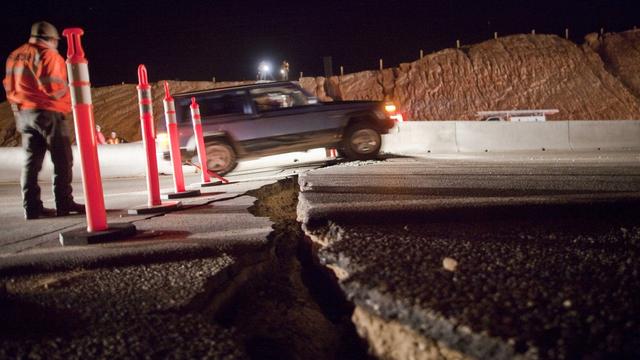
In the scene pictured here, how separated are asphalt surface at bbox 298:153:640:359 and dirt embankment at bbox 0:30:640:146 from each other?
1798 inches

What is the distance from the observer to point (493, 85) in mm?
51844

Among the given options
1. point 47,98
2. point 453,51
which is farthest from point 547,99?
point 47,98

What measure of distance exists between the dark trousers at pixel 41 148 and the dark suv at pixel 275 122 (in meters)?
4.76

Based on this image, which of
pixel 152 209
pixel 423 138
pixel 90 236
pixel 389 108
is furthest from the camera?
pixel 423 138

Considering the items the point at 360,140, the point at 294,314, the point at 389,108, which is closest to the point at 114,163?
the point at 360,140

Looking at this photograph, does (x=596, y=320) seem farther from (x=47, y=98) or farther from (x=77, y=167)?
(x=77, y=167)

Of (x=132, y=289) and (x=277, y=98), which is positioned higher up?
(x=277, y=98)

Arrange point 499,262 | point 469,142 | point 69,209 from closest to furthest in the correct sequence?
point 499,262 → point 69,209 → point 469,142

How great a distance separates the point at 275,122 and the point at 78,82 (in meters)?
6.26

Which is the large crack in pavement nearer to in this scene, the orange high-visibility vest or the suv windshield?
the orange high-visibility vest

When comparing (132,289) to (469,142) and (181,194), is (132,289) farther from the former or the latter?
(469,142)

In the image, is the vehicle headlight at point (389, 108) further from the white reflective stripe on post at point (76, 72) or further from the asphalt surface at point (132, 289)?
the white reflective stripe on post at point (76, 72)

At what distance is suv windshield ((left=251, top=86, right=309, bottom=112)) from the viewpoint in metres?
8.96

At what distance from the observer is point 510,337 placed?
1.16 meters
